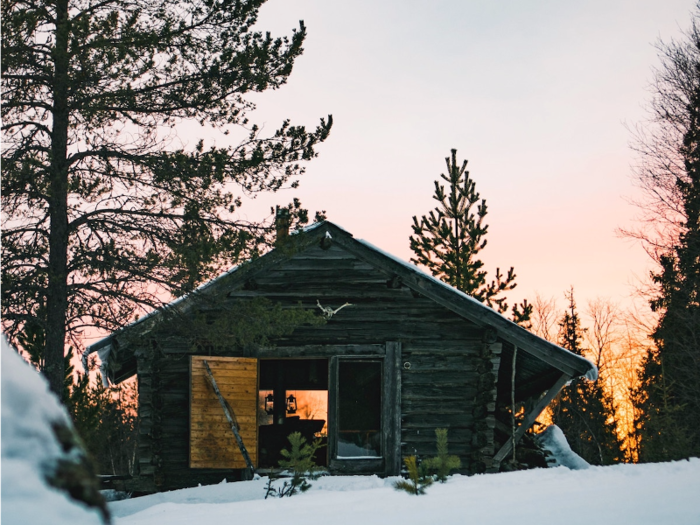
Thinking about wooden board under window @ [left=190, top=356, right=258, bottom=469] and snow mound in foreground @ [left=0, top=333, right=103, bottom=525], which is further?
wooden board under window @ [left=190, top=356, right=258, bottom=469]

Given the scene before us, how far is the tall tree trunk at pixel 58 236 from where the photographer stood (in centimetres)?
996

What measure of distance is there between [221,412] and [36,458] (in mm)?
10836

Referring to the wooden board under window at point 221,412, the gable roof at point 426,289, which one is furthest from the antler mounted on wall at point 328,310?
the wooden board under window at point 221,412

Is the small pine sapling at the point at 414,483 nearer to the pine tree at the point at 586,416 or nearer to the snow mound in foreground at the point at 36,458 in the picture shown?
the snow mound in foreground at the point at 36,458

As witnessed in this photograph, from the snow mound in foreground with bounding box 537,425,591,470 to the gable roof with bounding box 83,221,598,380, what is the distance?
6.58 ft

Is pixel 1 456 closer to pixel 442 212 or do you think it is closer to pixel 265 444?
pixel 265 444

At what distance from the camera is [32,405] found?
1084mm

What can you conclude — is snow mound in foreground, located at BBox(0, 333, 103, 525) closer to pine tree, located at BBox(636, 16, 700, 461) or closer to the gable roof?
the gable roof

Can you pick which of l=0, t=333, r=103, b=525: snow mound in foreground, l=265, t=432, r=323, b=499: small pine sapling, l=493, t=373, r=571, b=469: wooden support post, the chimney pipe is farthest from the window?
l=0, t=333, r=103, b=525: snow mound in foreground

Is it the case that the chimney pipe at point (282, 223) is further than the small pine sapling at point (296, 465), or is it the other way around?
the chimney pipe at point (282, 223)

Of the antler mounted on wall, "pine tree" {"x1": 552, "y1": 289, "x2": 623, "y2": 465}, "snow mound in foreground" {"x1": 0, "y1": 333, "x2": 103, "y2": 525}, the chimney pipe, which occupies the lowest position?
"pine tree" {"x1": 552, "y1": 289, "x2": 623, "y2": 465}

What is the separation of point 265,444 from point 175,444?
183 inches

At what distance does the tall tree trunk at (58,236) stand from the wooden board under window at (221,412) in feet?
7.03

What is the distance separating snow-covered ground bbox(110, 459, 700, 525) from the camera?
4.87m
